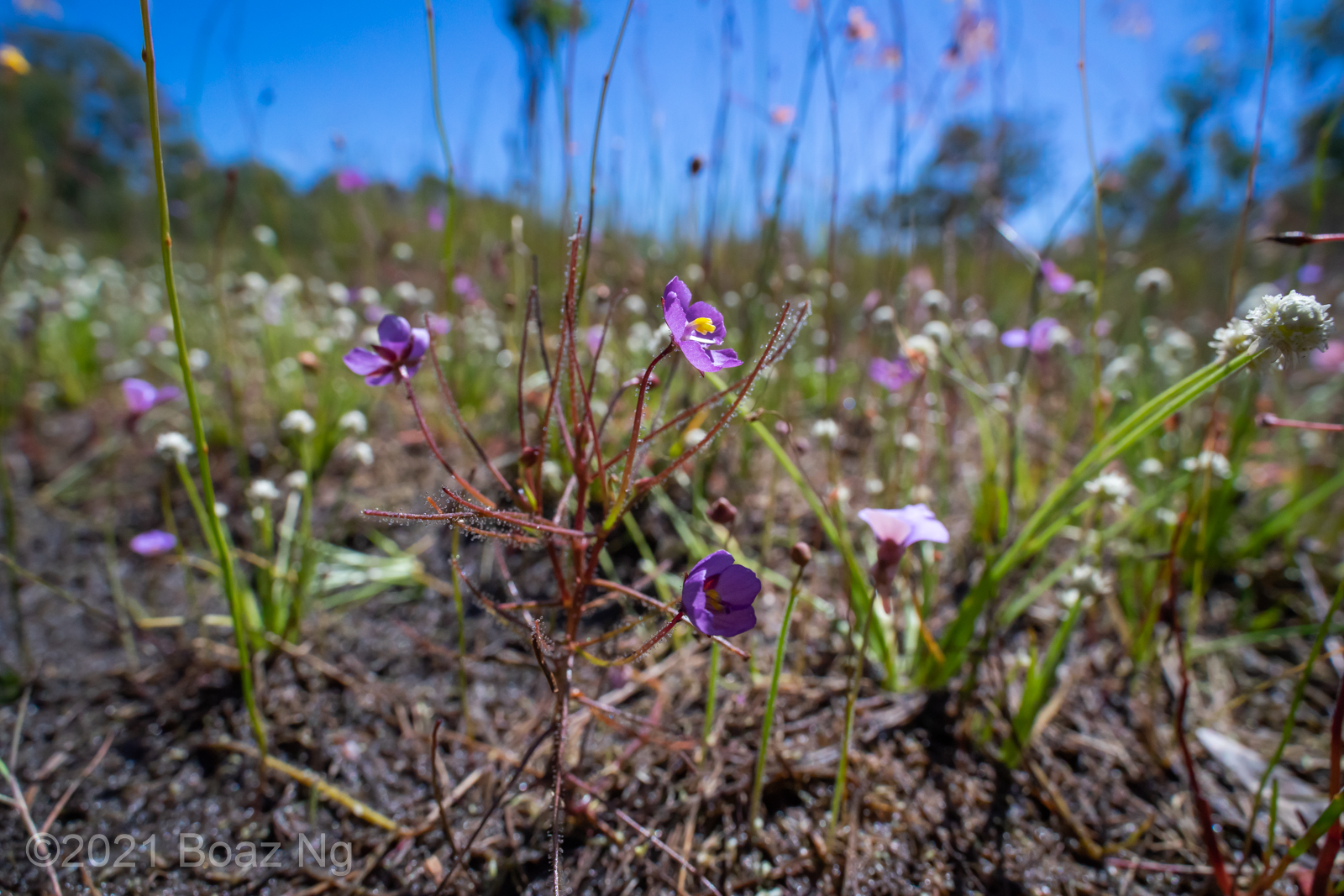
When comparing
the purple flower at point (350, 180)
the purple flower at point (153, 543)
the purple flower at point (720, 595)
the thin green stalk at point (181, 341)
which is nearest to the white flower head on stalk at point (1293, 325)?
the purple flower at point (720, 595)

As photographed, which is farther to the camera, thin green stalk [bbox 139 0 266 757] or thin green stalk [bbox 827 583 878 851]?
thin green stalk [bbox 827 583 878 851]

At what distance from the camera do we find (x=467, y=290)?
2.70 meters

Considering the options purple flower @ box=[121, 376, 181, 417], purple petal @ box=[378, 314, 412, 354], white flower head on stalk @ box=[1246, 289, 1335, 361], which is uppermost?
white flower head on stalk @ box=[1246, 289, 1335, 361]

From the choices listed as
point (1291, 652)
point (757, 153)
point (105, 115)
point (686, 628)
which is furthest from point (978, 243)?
point (105, 115)

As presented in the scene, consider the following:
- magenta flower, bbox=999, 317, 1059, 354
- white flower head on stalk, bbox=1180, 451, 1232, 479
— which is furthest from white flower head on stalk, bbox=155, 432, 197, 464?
white flower head on stalk, bbox=1180, 451, 1232, 479

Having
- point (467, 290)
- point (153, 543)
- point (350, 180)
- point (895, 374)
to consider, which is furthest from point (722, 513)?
point (350, 180)

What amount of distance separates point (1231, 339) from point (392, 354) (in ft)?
3.55

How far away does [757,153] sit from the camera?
2.21 metres

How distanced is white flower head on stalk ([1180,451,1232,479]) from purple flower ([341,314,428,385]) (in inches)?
52.8

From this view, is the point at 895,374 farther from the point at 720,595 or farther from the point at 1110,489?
the point at 720,595

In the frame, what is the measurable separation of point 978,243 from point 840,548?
259cm

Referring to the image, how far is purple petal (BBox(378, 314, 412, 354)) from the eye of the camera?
778mm

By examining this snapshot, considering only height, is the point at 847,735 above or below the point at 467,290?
below

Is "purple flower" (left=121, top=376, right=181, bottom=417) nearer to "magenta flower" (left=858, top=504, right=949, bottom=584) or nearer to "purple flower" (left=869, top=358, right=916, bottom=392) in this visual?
"magenta flower" (left=858, top=504, right=949, bottom=584)
